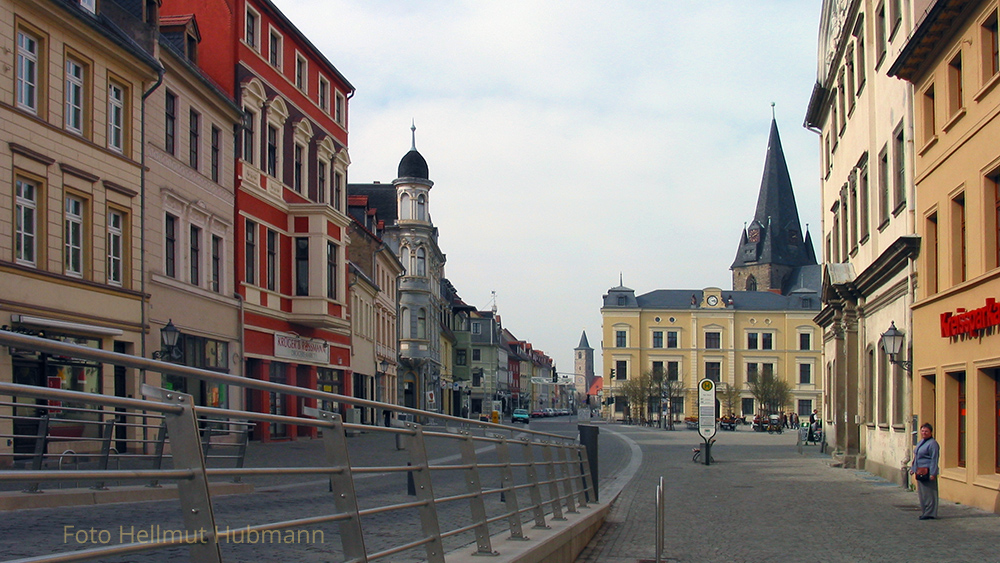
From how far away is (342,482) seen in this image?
4891 mm

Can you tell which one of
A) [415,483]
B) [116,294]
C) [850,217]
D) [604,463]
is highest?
[850,217]

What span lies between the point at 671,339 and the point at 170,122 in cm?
10159

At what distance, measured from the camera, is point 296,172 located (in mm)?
37344

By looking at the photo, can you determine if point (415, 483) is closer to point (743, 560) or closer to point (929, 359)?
point (743, 560)

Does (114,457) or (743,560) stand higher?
(114,457)

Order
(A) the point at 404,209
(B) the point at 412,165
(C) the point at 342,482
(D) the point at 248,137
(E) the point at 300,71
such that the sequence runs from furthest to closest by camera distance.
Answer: (A) the point at 404,209
(B) the point at 412,165
(E) the point at 300,71
(D) the point at 248,137
(C) the point at 342,482

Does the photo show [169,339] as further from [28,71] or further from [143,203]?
[28,71]

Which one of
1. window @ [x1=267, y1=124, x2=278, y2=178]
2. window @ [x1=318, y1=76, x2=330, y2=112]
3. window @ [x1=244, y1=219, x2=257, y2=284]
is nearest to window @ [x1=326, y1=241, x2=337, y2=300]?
window @ [x1=267, y1=124, x2=278, y2=178]

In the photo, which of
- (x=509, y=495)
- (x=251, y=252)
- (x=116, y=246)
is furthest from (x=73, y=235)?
(x=509, y=495)

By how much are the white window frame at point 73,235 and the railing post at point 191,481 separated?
18.9m

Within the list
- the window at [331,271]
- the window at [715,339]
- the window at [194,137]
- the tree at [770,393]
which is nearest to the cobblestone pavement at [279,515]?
the window at [194,137]

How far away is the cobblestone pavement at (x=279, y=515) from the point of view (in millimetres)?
3328

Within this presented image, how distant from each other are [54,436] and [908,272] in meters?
19.3

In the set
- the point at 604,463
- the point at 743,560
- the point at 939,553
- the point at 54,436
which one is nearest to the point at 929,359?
the point at 939,553
